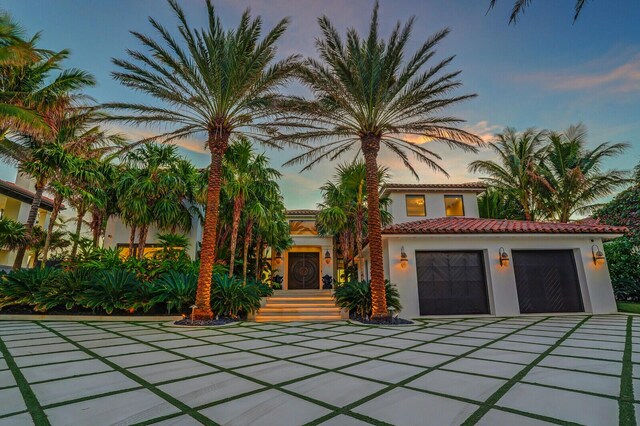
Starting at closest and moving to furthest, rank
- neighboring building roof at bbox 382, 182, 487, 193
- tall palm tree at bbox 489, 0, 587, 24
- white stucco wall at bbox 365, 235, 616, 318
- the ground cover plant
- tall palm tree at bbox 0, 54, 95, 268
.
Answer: tall palm tree at bbox 489, 0, 587, 24
the ground cover plant
white stucco wall at bbox 365, 235, 616, 318
tall palm tree at bbox 0, 54, 95, 268
neighboring building roof at bbox 382, 182, 487, 193

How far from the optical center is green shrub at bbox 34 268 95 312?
8.70 m

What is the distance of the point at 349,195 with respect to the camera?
12.7 metres

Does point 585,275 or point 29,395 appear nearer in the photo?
point 29,395

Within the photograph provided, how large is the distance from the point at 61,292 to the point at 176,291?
3746 mm

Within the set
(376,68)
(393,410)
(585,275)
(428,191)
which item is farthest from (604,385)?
(428,191)

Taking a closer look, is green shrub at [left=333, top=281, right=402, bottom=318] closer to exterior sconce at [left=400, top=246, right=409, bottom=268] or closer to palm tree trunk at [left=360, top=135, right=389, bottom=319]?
palm tree trunk at [left=360, top=135, right=389, bottom=319]

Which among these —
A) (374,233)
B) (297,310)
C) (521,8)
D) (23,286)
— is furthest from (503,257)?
(23,286)

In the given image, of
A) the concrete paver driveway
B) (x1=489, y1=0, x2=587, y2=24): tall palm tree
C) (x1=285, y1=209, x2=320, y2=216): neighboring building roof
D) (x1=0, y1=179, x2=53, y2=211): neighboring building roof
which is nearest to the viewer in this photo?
→ the concrete paver driveway

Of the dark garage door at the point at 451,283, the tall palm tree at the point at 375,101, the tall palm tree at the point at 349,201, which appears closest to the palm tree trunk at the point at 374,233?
the tall palm tree at the point at 375,101

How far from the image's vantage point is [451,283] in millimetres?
10367

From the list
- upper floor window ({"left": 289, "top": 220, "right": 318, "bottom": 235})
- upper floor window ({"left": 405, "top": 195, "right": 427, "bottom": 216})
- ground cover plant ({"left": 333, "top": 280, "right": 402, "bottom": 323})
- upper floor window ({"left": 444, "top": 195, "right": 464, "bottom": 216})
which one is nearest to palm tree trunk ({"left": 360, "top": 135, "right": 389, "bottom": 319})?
ground cover plant ({"left": 333, "top": 280, "right": 402, "bottom": 323})

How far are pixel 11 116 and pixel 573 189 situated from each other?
88.1 feet

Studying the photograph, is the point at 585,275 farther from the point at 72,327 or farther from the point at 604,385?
the point at 72,327

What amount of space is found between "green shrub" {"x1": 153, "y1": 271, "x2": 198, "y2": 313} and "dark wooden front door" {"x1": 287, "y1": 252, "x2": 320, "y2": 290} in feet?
30.8
